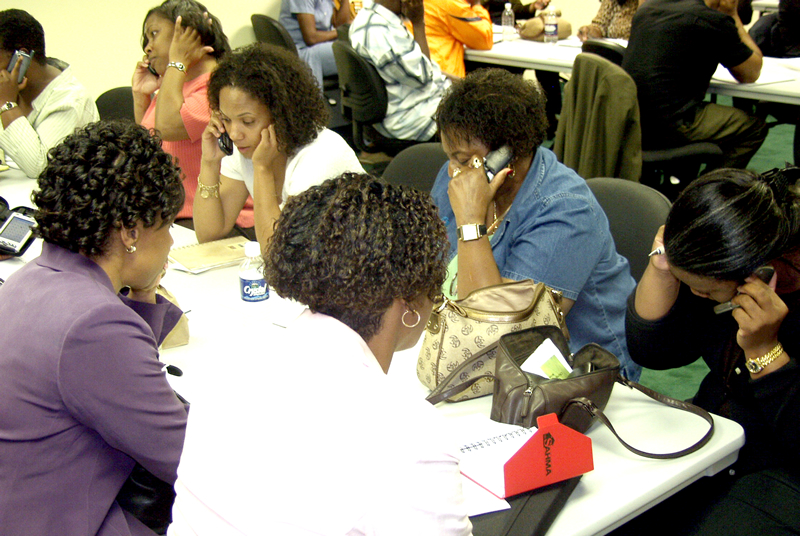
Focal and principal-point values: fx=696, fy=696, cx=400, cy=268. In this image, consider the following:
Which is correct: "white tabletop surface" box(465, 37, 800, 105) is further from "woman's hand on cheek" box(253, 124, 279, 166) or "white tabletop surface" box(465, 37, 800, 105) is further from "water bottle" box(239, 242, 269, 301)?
"water bottle" box(239, 242, 269, 301)

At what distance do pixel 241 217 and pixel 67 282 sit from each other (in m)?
1.51

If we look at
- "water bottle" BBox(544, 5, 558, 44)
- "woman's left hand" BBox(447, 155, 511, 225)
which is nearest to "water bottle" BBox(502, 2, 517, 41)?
"water bottle" BBox(544, 5, 558, 44)

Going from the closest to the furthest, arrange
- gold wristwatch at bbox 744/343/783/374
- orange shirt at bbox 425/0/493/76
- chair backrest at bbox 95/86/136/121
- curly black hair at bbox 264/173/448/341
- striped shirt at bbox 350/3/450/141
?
curly black hair at bbox 264/173/448/341 < gold wristwatch at bbox 744/343/783/374 < chair backrest at bbox 95/86/136/121 < striped shirt at bbox 350/3/450/141 < orange shirt at bbox 425/0/493/76

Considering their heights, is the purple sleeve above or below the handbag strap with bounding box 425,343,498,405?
above

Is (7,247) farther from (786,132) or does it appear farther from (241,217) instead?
(786,132)

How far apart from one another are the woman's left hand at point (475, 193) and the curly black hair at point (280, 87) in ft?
2.25

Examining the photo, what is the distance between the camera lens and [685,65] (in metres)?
3.38

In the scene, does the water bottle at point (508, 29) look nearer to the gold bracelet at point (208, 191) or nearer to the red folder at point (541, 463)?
the gold bracelet at point (208, 191)

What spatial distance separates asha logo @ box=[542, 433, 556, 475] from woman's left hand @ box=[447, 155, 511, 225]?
2.56ft

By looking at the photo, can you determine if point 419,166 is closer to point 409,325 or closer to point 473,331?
point 473,331

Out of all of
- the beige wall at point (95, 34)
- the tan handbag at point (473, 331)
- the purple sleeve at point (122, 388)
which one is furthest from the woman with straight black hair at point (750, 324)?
the beige wall at point (95, 34)

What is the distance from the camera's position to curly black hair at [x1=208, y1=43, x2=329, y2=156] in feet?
7.22

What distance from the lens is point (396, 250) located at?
98 cm

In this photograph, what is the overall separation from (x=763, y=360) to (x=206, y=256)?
158 centimetres
